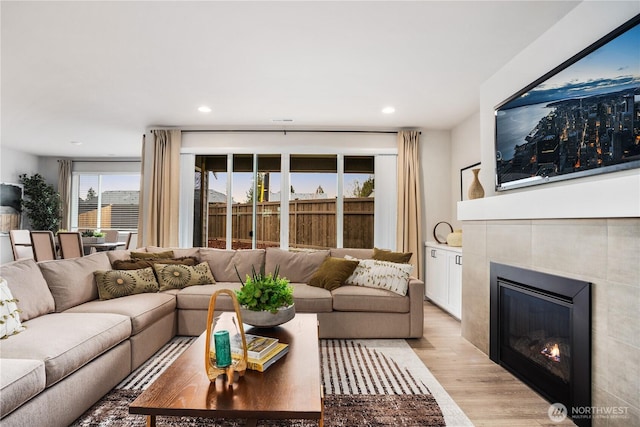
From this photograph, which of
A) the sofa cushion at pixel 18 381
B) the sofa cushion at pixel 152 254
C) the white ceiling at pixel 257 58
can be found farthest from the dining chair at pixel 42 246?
the sofa cushion at pixel 18 381

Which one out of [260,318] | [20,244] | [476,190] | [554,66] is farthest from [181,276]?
[554,66]

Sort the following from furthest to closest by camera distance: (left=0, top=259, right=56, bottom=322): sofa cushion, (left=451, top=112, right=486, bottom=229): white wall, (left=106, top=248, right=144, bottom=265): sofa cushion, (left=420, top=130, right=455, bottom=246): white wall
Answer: (left=420, top=130, right=455, bottom=246): white wall, (left=451, top=112, right=486, bottom=229): white wall, (left=106, top=248, right=144, bottom=265): sofa cushion, (left=0, top=259, right=56, bottom=322): sofa cushion

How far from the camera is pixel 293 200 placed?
550 centimetres

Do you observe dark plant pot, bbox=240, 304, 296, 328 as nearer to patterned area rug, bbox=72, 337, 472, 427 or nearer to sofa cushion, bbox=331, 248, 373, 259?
patterned area rug, bbox=72, 337, 472, 427

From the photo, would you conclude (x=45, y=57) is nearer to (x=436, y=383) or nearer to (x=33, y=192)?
(x=436, y=383)

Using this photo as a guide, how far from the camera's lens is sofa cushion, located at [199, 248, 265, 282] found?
12.7 feet

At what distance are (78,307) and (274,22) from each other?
8.66ft

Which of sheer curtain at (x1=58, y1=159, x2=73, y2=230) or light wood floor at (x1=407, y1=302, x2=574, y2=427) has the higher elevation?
sheer curtain at (x1=58, y1=159, x2=73, y2=230)

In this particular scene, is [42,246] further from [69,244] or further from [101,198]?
[101,198]

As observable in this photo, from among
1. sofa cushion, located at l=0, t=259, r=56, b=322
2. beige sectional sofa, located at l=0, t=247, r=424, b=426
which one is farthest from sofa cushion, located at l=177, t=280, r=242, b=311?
sofa cushion, located at l=0, t=259, r=56, b=322

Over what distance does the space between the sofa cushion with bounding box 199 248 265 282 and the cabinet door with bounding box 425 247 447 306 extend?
91.9 inches

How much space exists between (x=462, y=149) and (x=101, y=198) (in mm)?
7839

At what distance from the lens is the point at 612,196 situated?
5.64 feet

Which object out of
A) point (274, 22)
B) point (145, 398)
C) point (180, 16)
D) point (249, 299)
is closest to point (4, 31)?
point (180, 16)
